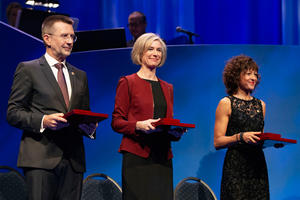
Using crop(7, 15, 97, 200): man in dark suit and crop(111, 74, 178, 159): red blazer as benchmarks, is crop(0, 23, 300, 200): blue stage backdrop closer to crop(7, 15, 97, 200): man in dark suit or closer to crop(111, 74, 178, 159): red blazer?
crop(111, 74, 178, 159): red blazer

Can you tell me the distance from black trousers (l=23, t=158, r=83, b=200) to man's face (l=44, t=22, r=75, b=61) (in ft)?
2.02

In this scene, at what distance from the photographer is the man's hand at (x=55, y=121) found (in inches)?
85.6

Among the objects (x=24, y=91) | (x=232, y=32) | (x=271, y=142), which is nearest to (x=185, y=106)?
(x=271, y=142)

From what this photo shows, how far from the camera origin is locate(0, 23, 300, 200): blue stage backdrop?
380 centimetres

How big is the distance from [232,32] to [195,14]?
603 mm

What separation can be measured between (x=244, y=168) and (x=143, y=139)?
76 centimetres

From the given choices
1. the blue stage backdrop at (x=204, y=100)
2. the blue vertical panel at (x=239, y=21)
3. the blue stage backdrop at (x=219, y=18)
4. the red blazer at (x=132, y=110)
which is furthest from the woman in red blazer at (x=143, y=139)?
the blue vertical panel at (x=239, y=21)

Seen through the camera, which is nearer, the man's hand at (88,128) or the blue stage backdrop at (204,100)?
the man's hand at (88,128)

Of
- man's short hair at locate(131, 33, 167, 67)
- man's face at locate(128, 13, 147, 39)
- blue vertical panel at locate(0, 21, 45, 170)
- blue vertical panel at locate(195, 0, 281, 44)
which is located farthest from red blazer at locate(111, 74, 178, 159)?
blue vertical panel at locate(195, 0, 281, 44)

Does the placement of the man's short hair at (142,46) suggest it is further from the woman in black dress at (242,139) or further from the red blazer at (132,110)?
the woman in black dress at (242,139)

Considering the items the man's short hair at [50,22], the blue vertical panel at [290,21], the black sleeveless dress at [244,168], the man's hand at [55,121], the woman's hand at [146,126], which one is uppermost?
the blue vertical panel at [290,21]

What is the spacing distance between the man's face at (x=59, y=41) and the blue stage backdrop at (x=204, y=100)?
1.30 meters

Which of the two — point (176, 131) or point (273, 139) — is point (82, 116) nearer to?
point (176, 131)

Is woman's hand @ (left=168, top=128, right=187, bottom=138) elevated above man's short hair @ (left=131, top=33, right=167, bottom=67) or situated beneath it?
situated beneath
